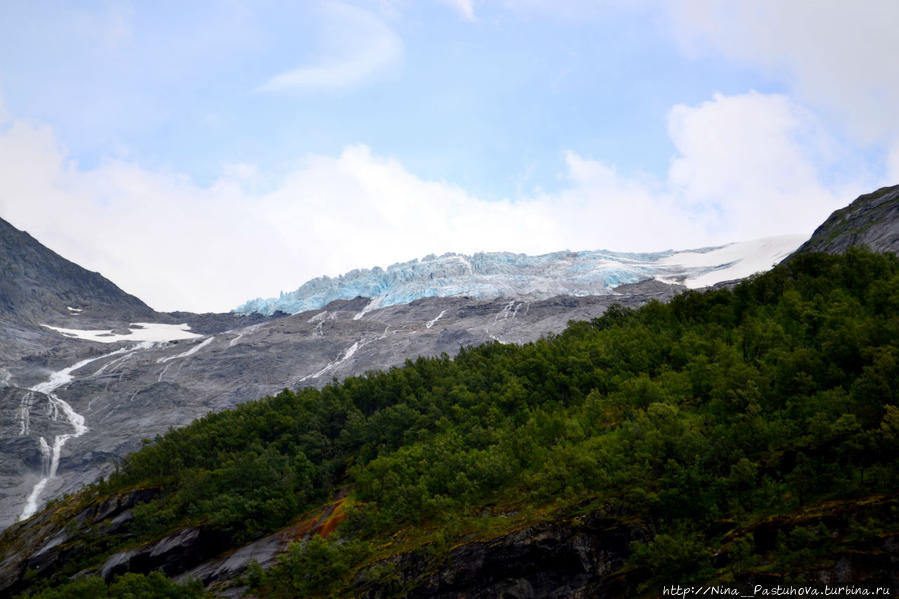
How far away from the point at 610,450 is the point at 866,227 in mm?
57527

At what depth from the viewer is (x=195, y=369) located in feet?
563

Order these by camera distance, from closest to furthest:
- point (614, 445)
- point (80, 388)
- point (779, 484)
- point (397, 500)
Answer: point (779, 484) → point (614, 445) → point (397, 500) → point (80, 388)

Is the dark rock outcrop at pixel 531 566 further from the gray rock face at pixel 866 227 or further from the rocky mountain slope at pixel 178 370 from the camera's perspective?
the rocky mountain slope at pixel 178 370

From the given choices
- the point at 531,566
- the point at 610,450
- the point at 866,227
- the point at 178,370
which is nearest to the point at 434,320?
the point at 178,370

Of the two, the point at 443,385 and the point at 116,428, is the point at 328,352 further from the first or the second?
the point at 443,385

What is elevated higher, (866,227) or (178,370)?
(866,227)

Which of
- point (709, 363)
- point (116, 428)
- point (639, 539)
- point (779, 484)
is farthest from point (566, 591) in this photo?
point (116, 428)

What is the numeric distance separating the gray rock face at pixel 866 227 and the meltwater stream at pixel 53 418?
123 m

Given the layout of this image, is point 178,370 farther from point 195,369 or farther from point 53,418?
point 53,418

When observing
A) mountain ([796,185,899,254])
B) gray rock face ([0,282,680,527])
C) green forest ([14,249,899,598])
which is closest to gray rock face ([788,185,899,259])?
mountain ([796,185,899,254])

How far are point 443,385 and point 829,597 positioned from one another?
43180mm

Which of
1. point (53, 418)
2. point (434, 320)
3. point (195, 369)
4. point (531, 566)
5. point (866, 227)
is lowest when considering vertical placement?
point (531, 566)

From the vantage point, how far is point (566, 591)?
34.7 meters

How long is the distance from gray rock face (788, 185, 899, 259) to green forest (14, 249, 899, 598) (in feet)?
56.8
